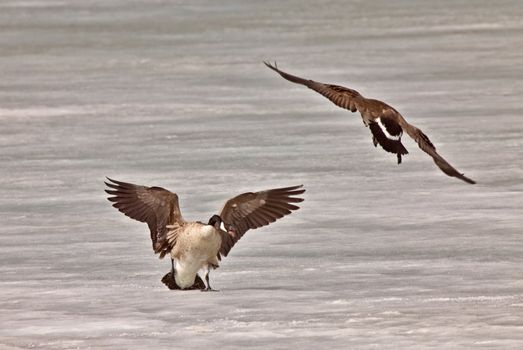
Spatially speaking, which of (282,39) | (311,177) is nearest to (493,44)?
(282,39)

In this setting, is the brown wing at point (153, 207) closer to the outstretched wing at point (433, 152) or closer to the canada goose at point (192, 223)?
the canada goose at point (192, 223)

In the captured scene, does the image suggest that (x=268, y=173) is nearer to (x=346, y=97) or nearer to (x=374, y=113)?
(x=346, y=97)

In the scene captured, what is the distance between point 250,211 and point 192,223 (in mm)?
448

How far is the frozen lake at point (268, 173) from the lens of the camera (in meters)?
7.00

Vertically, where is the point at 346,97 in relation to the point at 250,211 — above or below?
above

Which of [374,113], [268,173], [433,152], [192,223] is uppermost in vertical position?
[374,113]

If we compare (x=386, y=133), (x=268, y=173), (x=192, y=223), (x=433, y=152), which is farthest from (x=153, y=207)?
(x=268, y=173)

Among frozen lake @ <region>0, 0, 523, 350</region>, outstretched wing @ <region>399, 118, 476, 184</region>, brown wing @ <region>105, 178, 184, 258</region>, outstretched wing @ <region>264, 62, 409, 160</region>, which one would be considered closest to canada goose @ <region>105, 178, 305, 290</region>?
brown wing @ <region>105, 178, 184, 258</region>

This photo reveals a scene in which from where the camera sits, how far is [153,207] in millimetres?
7773

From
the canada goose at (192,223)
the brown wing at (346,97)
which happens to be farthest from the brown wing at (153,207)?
the brown wing at (346,97)

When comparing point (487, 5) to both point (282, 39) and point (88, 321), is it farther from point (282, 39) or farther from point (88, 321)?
point (88, 321)

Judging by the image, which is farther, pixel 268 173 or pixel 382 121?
pixel 268 173

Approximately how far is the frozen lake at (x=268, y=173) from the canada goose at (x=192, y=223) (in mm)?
166

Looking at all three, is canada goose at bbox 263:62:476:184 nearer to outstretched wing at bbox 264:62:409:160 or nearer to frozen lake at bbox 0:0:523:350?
outstretched wing at bbox 264:62:409:160
